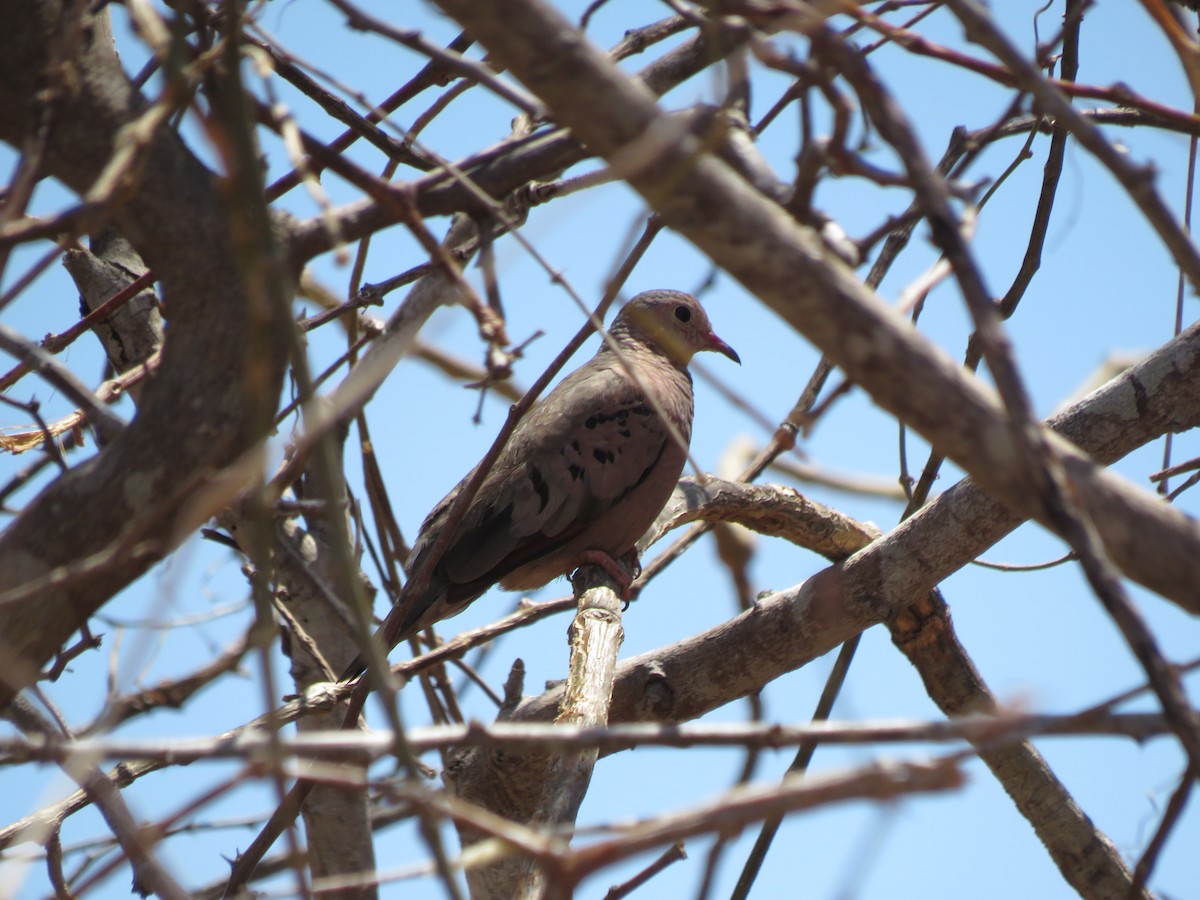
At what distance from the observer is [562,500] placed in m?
4.66

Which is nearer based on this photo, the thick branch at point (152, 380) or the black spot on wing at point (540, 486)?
the thick branch at point (152, 380)

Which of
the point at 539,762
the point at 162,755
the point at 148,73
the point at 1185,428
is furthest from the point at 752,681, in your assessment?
the point at 162,755

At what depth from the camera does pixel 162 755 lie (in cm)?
122

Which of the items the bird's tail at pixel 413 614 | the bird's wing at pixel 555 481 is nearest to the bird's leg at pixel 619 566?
the bird's wing at pixel 555 481

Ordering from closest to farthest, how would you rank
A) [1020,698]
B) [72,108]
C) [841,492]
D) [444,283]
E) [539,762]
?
[1020,698]
[72,108]
[444,283]
[539,762]
[841,492]

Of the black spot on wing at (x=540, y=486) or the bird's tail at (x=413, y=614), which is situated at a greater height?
the black spot on wing at (x=540, y=486)

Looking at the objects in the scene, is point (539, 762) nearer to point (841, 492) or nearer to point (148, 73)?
point (148, 73)

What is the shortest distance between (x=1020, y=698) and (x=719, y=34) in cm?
97

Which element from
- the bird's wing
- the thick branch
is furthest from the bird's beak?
the thick branch

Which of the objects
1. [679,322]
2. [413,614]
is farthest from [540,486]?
[679,322]

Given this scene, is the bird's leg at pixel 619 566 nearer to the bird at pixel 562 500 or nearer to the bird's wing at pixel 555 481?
the bird at pixel 562 500

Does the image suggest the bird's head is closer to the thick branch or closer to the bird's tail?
the bird's tail

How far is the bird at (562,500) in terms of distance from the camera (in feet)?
14.8

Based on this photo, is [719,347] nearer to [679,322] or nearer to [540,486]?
[679,322]
